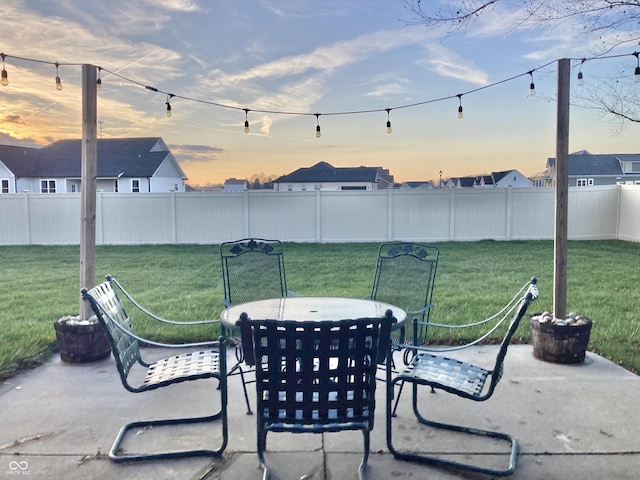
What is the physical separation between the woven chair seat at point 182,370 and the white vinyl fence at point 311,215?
1058cm

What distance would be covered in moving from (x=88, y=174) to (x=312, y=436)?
2.73 metres

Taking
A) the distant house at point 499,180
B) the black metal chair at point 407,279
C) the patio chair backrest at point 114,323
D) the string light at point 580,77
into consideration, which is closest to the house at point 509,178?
the distant house at point 499,180

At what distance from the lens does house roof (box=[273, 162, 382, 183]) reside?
33.9 metres

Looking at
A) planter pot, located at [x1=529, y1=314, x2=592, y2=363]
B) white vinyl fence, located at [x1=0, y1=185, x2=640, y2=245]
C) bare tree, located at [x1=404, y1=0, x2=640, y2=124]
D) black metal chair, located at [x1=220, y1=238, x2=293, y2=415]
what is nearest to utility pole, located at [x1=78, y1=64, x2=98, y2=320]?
black metal chair, located at [x1=220, y1=238, x2=293, y2=415]

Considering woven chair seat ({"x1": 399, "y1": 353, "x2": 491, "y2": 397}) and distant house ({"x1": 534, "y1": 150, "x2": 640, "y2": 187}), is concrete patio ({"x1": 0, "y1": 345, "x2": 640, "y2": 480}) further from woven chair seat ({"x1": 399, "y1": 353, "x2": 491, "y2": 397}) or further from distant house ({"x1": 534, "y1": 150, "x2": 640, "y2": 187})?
distant house ({"x1": 534, "y1": 150, "x2": 640, "y2": 187})

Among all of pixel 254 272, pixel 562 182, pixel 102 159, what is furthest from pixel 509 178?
pixel 254 272

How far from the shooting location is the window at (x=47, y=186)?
26272mm

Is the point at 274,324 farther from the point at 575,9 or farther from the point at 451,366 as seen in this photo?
the point at 575,9

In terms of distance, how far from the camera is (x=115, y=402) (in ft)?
10.9

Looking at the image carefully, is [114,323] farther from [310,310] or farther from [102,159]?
[102,159]

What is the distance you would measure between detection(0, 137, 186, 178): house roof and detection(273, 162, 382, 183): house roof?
901 centimetres

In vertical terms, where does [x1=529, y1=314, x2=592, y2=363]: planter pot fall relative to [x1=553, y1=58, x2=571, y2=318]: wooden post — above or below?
below

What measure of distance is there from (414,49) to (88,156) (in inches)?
264

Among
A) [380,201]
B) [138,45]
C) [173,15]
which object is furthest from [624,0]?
[380,201]
